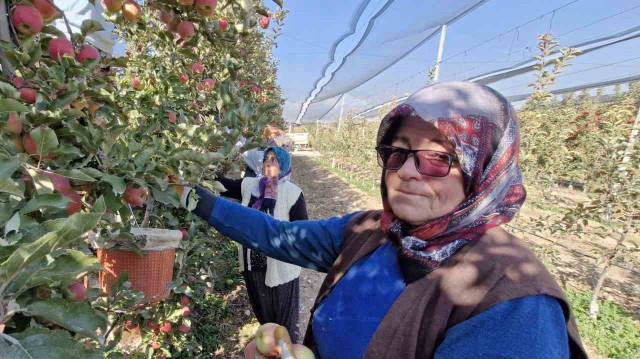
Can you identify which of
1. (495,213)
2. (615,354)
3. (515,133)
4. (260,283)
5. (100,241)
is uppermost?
(515,133)

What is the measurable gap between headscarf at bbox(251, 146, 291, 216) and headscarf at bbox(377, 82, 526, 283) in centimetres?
164

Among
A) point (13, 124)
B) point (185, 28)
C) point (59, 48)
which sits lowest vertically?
point (13, 124)

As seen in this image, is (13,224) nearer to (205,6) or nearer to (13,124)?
(13,124)

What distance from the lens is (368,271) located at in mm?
1002

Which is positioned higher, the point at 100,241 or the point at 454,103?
the point at 454,103

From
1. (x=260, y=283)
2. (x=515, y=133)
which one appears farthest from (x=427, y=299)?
(x=260, y=283)

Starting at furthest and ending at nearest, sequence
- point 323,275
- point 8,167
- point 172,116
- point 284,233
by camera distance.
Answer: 1. point 323,275
2. point 172,116
3. point 284,233
4. point 8,167

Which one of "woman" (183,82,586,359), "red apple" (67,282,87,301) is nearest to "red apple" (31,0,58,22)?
"red apple" (67,282,87,301)

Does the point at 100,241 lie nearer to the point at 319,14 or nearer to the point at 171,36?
the point at 171,36

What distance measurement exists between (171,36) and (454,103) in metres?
0.93

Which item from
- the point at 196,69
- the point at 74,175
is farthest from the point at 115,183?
the point at 196,69

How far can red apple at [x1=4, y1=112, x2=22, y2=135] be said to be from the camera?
69 cm

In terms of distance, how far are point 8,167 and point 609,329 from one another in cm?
481

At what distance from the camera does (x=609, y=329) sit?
3.59 meters
